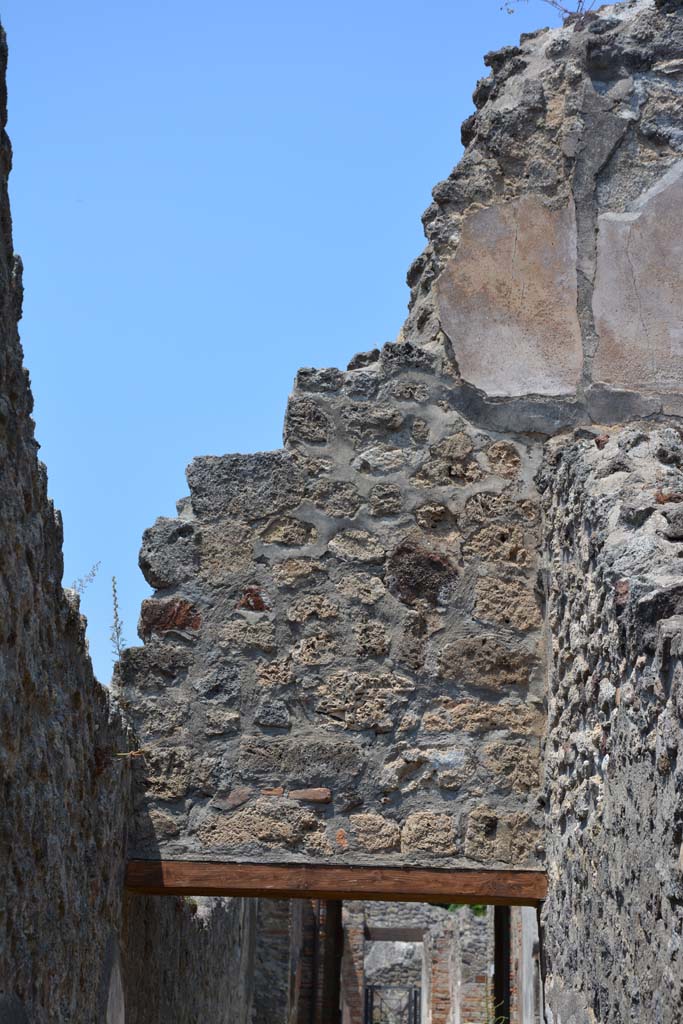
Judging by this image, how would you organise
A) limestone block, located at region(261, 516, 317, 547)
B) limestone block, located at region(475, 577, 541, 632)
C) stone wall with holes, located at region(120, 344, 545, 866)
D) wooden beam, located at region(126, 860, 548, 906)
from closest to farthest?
wooden beam, located at region(126, 860, 548, 906)
stone wall with holes, located at region(120, 344, 545, 866)
limestone block, located at region(475, 577, 541, 632)
limestone block, located at region(261, 516, 317, 547)

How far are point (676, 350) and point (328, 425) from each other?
4.36 ft

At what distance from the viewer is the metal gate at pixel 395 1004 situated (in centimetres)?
2014

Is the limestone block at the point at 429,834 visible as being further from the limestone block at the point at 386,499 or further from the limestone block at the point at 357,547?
the limestone block at the point at 386,499

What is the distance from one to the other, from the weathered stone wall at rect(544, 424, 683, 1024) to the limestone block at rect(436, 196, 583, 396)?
434 mm

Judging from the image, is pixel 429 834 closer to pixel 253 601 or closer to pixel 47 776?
pixel 253 601

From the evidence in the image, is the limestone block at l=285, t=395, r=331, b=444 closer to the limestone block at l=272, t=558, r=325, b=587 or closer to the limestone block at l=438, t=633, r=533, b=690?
the limestone block at l=272, t=558, r=325, b=587

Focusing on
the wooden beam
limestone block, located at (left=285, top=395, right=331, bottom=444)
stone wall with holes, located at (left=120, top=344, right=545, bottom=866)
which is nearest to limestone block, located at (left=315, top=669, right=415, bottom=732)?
stone wall with holes, located at (left=120, top=344, right=545, bottom=866)

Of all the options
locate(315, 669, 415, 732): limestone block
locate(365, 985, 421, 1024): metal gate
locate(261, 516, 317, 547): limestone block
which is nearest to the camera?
locate(315, 669, 415, 732): limestone block

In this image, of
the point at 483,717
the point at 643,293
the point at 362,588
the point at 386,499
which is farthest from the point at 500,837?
the point at 643,293

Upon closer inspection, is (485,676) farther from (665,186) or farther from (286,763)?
(665,186)

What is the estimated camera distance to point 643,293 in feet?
15.5

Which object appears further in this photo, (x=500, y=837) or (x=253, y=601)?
(x=253, y=601)

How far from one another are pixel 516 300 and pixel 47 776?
2.60m

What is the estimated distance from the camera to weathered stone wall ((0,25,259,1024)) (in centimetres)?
272
